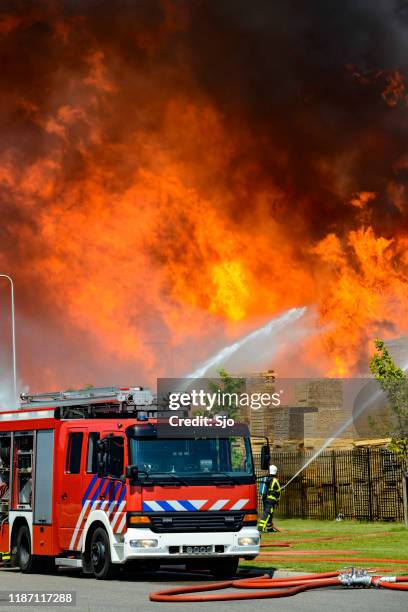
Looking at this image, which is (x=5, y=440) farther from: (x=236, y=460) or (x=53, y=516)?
(x=236, y=460)

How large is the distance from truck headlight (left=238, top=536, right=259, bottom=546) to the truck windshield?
0.96 metres

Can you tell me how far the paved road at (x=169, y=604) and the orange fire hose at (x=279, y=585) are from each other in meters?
0.12

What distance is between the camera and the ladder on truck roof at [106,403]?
21344 millimetres

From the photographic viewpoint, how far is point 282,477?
4125cm

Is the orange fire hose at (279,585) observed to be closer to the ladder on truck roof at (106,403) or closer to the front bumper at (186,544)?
the front bumper at (186,544)

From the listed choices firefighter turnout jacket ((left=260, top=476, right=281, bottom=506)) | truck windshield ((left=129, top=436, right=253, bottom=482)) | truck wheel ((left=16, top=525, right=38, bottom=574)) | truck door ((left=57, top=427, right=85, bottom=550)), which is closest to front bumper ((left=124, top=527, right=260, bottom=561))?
truck windshield ((left=129, top=436, right=253, bottom=482))

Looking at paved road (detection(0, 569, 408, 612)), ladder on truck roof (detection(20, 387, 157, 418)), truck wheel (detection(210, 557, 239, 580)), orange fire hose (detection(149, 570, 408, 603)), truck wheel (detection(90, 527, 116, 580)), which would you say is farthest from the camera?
ladder on truck roof (detection(20, 387, 157, 418))

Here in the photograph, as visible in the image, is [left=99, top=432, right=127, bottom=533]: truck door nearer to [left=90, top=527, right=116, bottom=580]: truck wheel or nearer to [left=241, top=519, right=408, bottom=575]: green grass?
[left=90, top=527, right=116, bottom=580]: truck wheel

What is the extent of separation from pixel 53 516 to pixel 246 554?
3.82 meters

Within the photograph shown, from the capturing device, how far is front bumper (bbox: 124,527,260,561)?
19.3 metres

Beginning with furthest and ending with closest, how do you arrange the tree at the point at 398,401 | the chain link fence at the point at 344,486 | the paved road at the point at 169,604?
the chain link fence at the point at 344,486, the tree at the point at 398,401, the paved road at the point at 169,604

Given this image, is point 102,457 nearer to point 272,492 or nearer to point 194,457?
point 194,457

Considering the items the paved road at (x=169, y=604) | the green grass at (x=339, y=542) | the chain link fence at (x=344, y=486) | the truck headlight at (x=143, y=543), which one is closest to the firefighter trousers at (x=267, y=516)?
the green grass at (x=339, y=542)

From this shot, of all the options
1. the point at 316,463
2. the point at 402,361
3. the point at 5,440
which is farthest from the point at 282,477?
the point at 5,440
